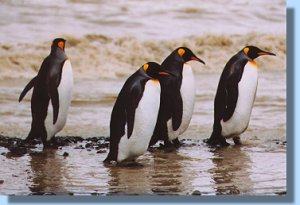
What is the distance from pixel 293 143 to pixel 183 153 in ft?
1.33

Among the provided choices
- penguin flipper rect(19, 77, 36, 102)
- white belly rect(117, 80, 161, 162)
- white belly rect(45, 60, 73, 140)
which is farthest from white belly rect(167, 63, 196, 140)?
penguin flipper rect(19, 77, 36, 102)

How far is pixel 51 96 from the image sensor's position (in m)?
2.75

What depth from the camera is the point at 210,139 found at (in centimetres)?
273

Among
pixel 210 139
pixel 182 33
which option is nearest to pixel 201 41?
pixel 182 33

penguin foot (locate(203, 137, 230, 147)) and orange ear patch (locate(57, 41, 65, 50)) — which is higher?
orange ear patch (locate(57, 41, 65, 50))

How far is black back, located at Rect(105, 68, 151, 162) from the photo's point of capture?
2668 millimetres

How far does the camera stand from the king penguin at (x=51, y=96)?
272 centimetres

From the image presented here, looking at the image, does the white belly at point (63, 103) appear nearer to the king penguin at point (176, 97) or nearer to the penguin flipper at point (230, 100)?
the king penguin at point (176, 97)

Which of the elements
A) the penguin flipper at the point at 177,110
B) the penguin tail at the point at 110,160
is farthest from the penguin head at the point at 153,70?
the penguin tail at the point at 110,160

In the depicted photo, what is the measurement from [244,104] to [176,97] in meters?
0.26

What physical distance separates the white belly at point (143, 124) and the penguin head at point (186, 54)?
0.15 m

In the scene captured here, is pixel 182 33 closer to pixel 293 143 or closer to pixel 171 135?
pixel 171 135

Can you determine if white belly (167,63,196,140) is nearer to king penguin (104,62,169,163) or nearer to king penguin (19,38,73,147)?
king penguin (104,62,169,163)

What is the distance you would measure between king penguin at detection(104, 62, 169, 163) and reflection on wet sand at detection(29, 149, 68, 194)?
180mm
